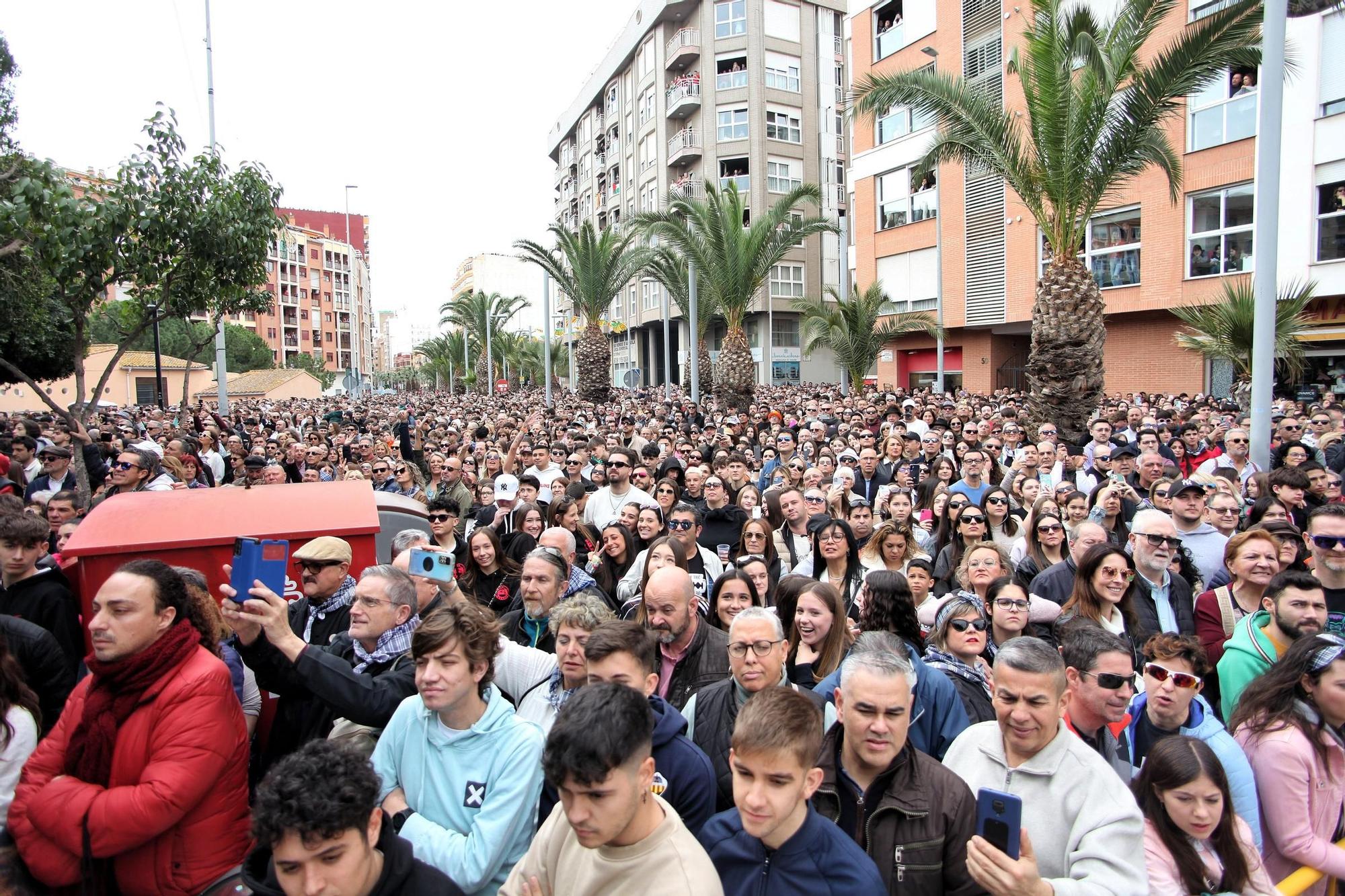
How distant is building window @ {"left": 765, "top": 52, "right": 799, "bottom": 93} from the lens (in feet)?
148

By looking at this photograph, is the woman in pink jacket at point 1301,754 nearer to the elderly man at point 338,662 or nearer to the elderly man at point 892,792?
the elderly man at point 892,792

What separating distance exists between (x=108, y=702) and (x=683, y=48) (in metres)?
48.7

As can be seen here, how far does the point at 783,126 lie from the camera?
45906mm

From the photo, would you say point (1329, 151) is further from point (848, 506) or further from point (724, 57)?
point (724, 57)

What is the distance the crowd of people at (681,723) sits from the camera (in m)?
2.31

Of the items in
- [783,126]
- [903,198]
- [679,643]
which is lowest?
[679,643]

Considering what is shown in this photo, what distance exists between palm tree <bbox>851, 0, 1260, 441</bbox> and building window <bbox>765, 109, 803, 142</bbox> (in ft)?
107

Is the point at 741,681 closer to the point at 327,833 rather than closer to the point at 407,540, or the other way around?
the point at 327,833

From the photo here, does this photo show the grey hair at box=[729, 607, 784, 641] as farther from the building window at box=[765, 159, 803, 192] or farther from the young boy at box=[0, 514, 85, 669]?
the building window at box=[765, 159, 803, 192]

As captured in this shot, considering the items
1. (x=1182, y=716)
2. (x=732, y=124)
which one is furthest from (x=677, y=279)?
(x=1182, y=716)

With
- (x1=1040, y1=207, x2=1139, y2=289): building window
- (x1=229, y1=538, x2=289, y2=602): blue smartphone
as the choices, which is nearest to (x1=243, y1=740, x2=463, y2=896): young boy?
(x1=229, y1=538, x2=289, y2=602): blue smartphone

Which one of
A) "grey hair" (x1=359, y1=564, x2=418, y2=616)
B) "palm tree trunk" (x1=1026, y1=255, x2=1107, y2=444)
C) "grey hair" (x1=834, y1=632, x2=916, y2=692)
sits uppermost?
"palm tree trunk" (x1=1026, y1=255, x2=1107, y2=444)

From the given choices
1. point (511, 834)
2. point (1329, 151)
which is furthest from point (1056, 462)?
point (1329, 151)

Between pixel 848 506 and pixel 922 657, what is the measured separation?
12.7ft
